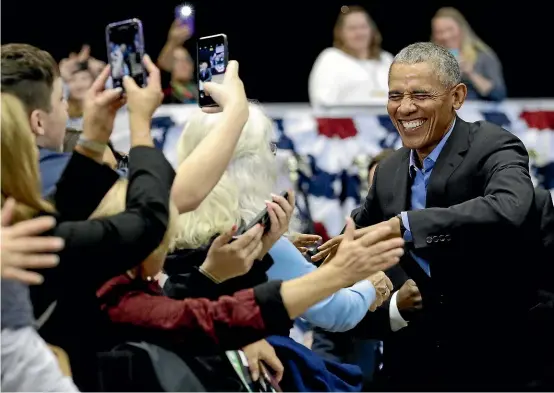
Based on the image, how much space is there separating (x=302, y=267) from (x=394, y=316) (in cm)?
44

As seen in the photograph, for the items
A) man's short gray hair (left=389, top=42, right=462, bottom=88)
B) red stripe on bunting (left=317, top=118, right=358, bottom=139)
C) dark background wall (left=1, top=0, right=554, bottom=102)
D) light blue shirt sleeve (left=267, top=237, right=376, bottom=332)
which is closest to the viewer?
light blue shirt sleeve (left=267, top=237, right=376, bottom=332)

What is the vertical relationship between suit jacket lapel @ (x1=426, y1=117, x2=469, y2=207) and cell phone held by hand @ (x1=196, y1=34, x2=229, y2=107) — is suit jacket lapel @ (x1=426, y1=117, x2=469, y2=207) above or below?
below

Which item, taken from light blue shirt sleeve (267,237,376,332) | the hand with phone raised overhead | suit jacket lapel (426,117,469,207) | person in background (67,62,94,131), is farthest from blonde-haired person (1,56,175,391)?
person in background (67,62,94,131)

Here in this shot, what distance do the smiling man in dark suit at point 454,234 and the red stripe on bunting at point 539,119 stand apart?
2.70m

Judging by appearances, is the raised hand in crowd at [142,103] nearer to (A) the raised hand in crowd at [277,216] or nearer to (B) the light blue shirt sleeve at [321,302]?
(A) the raised hand in crowd at [277,216]

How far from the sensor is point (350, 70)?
548 cm

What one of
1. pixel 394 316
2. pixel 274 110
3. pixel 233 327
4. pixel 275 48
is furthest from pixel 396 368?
pixel 275 48

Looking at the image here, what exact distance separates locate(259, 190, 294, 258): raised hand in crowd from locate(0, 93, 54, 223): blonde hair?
63 cm

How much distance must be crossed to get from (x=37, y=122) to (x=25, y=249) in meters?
0.34

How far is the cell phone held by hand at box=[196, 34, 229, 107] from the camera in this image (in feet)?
7.77

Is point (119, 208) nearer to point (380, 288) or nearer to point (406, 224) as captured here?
point (406, 224)

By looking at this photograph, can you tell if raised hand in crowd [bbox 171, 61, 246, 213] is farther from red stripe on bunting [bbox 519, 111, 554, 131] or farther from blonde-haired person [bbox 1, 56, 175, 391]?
red stripe on bunting [bbox 519, 111, 554, 131]

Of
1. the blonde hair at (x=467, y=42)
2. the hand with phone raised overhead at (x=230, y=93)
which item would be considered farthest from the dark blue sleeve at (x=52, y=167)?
the blonde hair at (x=467, y=42)

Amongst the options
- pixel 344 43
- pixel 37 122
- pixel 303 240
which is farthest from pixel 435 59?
pixel 344 43
